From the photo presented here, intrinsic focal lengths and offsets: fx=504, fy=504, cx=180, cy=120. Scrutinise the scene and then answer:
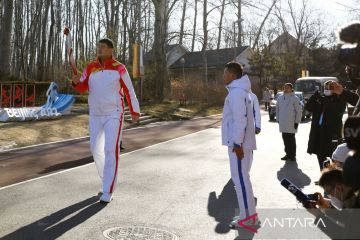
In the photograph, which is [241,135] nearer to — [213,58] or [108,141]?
[108,141]

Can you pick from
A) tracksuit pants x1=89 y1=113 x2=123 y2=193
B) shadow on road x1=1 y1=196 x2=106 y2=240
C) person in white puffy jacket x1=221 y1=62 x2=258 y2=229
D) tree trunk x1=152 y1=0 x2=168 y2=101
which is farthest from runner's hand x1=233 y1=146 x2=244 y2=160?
tree trunk x1=152 y1=0 x2=168 y2=101

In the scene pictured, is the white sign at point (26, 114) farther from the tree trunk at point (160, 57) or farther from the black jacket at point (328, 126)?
the tree trunk at point (160, 57)

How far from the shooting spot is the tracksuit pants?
22.1 feet

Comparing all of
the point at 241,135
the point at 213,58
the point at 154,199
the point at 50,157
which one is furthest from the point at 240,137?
the point at 213,58

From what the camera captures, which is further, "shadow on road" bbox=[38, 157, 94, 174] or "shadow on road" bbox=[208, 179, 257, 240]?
"shadow on road" bbox=[38, 157, 94, 174]

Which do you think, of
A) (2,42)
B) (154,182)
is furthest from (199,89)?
(154,182)

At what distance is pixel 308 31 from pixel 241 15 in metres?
34.3

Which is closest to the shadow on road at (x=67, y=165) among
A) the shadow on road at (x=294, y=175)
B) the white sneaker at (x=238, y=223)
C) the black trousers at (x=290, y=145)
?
the shadow on road at (x=294, y=175)

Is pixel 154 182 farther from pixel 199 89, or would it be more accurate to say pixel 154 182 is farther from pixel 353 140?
pixel 199 89

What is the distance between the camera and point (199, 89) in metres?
37.7

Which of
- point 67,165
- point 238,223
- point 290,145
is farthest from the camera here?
point 290,145

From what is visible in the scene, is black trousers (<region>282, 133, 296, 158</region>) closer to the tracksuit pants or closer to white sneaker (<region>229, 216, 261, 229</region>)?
the tracksuit pants

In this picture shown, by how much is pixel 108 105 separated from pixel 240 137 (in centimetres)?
232

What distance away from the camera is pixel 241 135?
5.25 metres
